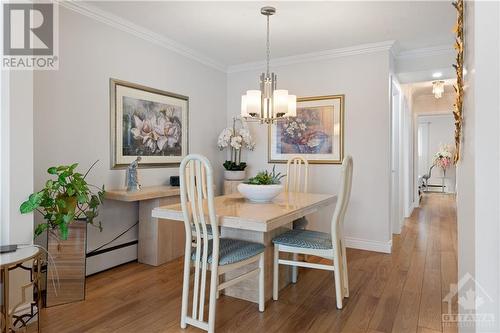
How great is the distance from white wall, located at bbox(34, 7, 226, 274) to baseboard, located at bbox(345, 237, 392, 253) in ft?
7.90

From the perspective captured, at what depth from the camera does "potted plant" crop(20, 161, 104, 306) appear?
7.71 ft

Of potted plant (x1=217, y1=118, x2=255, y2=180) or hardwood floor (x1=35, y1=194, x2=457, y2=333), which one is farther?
potted plant (x1=217, y1=118, x2=255, y2=180)

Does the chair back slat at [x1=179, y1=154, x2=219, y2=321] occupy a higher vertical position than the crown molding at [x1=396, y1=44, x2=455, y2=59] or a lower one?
lower

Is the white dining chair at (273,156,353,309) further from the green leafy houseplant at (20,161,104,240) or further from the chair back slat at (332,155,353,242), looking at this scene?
the green leafy houseplant at (20,161,104,240)

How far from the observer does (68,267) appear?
8.20ft

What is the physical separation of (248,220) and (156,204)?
1691mm

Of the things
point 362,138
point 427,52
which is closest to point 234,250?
point 362,138

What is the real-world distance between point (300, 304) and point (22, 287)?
1828 millimetres

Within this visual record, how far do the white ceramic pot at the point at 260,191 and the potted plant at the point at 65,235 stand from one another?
1.22 metres

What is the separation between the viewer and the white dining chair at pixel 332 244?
237 centimetres

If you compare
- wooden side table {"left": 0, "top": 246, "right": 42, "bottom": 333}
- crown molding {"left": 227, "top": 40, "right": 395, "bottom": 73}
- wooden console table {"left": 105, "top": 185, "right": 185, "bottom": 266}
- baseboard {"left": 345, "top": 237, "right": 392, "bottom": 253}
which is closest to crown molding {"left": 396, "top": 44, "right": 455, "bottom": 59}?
crown molding {"left": 227, "top": 40, "right": 395, "bottom": 73}

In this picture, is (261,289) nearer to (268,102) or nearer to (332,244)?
(332,244)

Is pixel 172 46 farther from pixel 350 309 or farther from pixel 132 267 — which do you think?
pixel 350 309

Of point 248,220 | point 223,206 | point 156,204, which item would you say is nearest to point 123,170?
point 156,204
